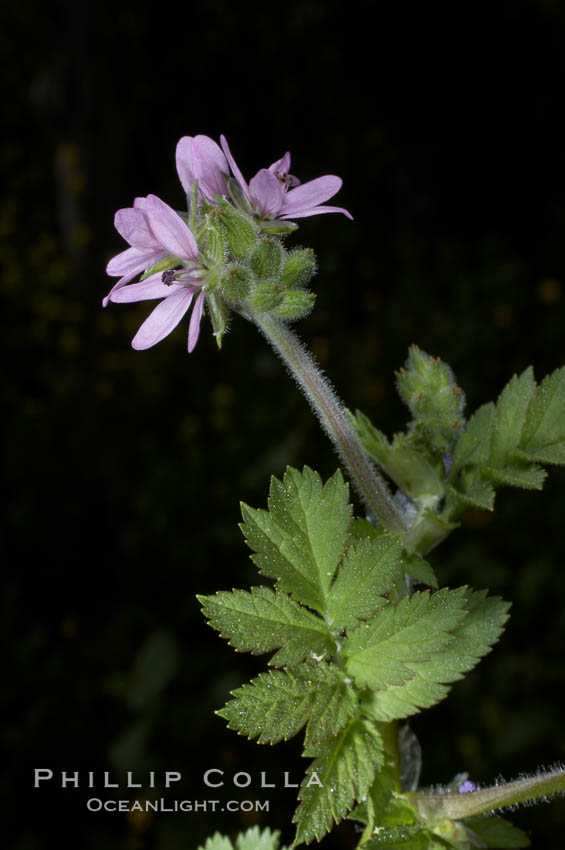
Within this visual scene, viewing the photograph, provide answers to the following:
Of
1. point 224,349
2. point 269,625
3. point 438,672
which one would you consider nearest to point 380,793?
point 438,672

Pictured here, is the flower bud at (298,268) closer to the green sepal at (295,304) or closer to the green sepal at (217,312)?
the green sepal at (295,304)

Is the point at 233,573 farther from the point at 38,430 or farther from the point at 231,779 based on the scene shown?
the point at 38,430

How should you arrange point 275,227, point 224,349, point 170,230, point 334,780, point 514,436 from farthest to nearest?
point 224,349 → point 514,436 → point 275,227 → point 170,230 → point 334,780

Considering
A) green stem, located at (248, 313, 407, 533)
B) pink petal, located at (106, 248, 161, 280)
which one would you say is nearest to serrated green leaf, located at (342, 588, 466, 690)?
green stem, located at (248, 313, 407, 533)

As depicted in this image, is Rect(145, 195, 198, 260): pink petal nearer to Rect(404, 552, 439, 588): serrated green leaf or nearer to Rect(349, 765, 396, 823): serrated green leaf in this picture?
Rect(404, 552, 439, 588): serrated green leaf

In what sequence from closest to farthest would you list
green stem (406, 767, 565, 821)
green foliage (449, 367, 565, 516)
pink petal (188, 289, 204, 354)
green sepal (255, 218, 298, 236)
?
green stem (406, 767, 565, 821) < pink petal (188, 289, 204, 354) < green sepal (255, 218, 298, 236) < green foliage (449, 367, 565, 516)

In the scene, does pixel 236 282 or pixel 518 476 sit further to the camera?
pixel 518 476

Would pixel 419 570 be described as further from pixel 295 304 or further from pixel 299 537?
pixel 295 304
